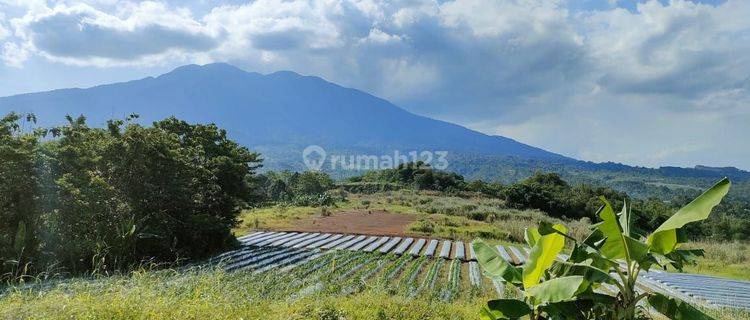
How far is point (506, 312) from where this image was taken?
398cm

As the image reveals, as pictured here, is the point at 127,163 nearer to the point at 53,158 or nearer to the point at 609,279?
the point at 53,158

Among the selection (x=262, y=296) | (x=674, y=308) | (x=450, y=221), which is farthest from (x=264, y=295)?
(x=450, y=221)

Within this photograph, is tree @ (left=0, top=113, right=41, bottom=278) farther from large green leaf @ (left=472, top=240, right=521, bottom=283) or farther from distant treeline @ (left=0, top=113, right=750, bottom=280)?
large green leaf @ (left=472, top=240, right=521, bottom=283)

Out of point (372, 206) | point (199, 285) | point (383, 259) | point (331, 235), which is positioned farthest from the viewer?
point (372, 206)

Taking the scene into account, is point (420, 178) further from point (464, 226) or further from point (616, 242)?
point (616, 242)

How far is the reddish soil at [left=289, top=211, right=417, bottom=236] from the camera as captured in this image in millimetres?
21000

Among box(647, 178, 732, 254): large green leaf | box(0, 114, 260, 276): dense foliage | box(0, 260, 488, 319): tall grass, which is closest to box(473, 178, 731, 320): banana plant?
box(647, 178, 732, 254): large green leaf

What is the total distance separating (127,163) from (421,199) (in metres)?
29.2

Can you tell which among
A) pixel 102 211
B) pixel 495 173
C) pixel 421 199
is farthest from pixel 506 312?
pixel 495 173

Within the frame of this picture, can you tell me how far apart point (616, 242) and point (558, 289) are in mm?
571

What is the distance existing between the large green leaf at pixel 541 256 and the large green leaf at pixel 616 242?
0.30 meters

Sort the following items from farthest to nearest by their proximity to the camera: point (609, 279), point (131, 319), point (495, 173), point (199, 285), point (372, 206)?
point (495, 173) < point (372, 206) < point (199, 285) < point (131, 319) < point (609, 279)

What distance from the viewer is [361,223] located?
78.5 ft

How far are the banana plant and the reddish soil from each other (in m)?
16.1
